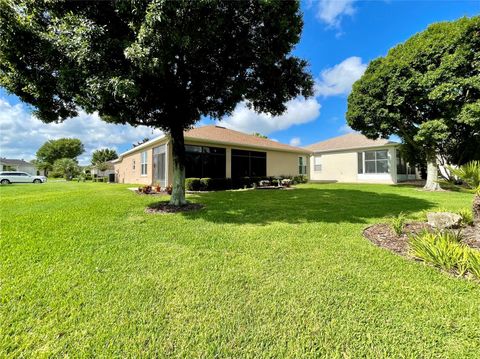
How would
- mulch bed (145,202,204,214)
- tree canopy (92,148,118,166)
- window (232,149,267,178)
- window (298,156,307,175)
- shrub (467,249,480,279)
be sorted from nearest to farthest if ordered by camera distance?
shrub (467,249,480,279)
mulch bed (145,202,204,214)
window (232,149,267,178)
window (298,156,307,175)
tree canopy (92,148,118,166)

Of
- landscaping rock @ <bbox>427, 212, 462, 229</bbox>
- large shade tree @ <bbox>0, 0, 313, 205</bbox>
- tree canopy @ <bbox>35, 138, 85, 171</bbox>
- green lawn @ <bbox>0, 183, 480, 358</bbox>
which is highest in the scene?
tree canopy @ <bbox>35, 138, 85, 171</bbox>

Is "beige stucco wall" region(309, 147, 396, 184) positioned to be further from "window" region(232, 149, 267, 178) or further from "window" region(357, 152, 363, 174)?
"window" region(232, 149, 267, 178)

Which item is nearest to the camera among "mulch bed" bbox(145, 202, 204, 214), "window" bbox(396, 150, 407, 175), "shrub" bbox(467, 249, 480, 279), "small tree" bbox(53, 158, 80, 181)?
"shrub" bbox(467, 249, 480, 279)

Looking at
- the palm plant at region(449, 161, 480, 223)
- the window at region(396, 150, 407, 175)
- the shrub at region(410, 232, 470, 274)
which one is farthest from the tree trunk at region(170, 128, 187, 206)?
the window at region(396, 150, 407, 175)

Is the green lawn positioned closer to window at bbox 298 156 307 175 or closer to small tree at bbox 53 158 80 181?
window at bbox 298 156 307 175

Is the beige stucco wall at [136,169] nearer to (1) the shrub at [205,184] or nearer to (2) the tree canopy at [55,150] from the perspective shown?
(1) the shrub at [205,184]

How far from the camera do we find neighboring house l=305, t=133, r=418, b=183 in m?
21.6

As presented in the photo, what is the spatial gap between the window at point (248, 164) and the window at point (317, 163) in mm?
10641

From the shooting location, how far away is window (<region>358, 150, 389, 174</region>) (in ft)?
71.9

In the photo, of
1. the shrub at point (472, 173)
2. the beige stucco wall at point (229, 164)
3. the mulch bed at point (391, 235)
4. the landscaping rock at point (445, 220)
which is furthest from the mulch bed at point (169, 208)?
the beige stucco wall at point (229, 164)

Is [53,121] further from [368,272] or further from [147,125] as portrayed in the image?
[368,272]

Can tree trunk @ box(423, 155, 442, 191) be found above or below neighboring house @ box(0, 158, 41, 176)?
below

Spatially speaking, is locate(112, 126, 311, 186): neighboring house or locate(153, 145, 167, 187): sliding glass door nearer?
locate(112, 126, 311, 186): neighboring house

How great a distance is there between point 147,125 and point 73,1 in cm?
406
